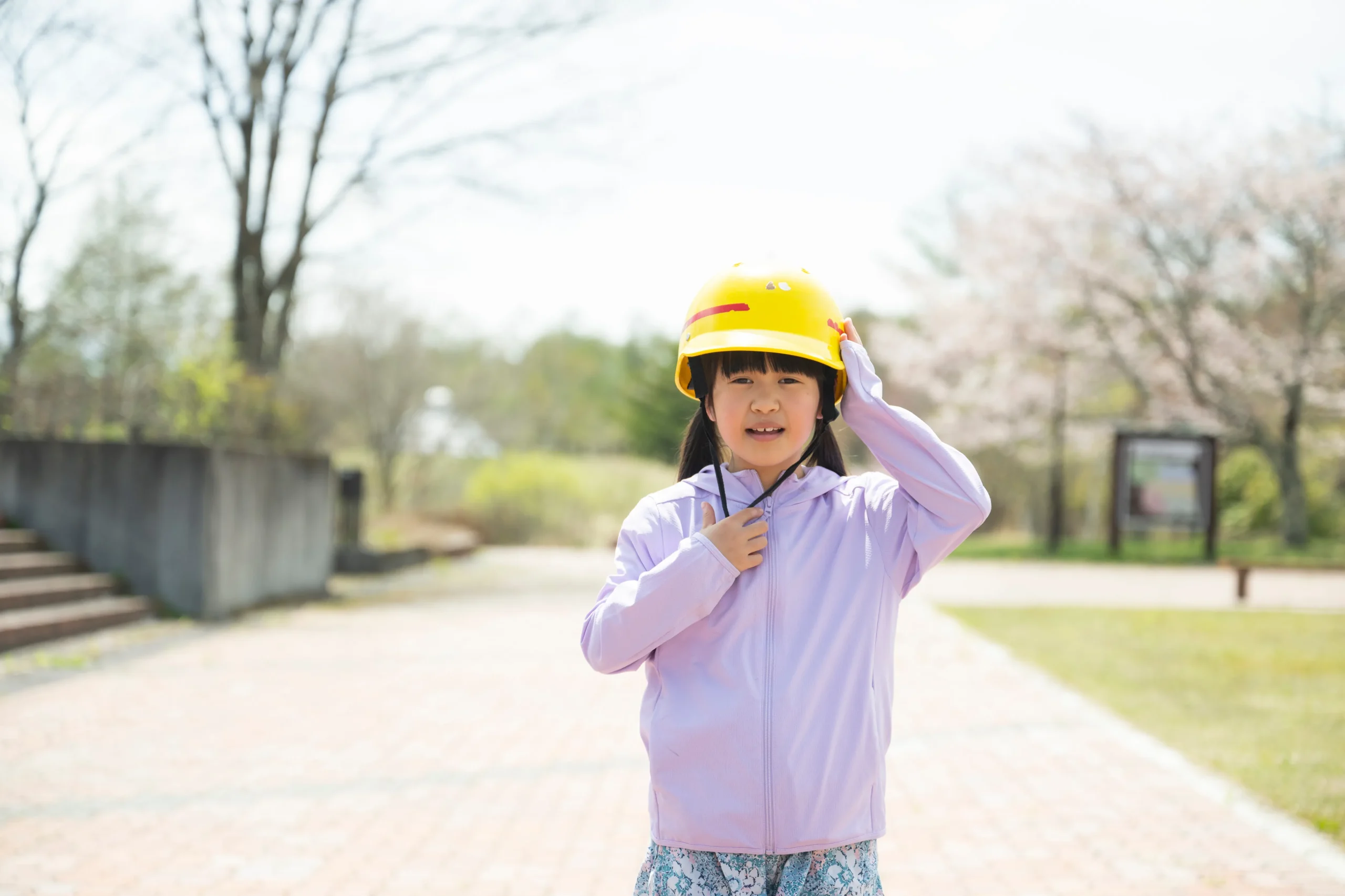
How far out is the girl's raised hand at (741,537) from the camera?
1.91 metres

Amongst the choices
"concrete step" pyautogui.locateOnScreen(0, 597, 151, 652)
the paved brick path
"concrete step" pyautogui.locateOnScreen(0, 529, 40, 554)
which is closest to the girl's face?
the paved brick path

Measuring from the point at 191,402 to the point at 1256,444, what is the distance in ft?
65.2

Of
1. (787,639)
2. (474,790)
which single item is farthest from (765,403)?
(474,790)

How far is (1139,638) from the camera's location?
10234 mm

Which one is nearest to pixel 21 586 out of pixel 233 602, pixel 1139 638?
pixel 233 602

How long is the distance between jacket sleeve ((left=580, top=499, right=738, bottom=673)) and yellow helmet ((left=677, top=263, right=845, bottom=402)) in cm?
33

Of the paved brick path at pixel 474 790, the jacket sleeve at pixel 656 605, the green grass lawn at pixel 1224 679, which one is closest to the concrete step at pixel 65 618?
the paved brick path at pixel 474 790

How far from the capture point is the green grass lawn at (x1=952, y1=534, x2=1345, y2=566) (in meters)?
20.9

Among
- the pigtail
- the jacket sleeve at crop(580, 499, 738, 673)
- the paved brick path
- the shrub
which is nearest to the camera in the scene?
the jacket sleeve at crop(580, 499, 738, 673)

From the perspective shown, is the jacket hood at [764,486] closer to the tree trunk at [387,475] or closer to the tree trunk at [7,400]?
the tree trunk at [7,400]

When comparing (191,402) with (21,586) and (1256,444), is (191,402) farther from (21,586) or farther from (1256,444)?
(1256,444)

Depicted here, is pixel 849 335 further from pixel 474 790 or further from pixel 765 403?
pixel 474 790

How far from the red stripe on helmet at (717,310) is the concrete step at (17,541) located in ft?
30.2

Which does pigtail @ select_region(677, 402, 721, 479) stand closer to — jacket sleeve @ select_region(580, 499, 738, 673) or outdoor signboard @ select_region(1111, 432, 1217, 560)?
jacket sleeve @ select_region(580, 499, 738, 673)
